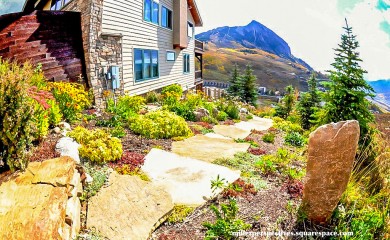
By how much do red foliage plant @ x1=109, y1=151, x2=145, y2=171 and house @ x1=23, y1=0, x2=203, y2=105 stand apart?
16.7 ft

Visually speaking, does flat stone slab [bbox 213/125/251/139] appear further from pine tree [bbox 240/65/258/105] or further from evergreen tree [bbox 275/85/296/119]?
pine tree [bbox 240/65/258/105]

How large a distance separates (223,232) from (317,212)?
124 cm

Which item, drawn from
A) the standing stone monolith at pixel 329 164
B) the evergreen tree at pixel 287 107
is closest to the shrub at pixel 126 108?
the standing stone monolith at pixel 329 164

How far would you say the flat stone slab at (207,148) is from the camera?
18.0 feet

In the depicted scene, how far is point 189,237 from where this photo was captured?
2.84m

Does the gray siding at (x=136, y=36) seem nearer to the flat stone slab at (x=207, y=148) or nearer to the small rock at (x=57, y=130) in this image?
the flat stone slab at (x=207, y=148)

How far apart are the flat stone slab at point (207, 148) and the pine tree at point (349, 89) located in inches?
111

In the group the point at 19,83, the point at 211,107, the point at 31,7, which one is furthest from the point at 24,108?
the point at 31,7

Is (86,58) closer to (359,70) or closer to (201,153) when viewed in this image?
(201,153)

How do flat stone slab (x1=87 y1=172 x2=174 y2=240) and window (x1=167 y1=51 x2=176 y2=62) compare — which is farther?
window (x1=167 y1=51 x2=176 y2=62)

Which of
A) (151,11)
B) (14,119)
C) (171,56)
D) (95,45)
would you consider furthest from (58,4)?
(14,119)

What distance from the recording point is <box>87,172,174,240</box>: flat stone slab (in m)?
2.87

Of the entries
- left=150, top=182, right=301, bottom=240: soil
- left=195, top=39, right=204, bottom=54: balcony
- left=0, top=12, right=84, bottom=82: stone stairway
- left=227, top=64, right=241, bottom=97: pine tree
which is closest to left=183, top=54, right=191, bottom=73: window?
left=195, top=39, right=204, bottom=54: balcony

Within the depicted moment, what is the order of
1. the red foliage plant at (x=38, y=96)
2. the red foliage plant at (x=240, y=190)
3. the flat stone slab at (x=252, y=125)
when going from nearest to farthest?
the red foliage plant at (x=38, y=96)
the red foliage plant at (x=240, y=190)
the flat stone slab at (x=252, y=125)
